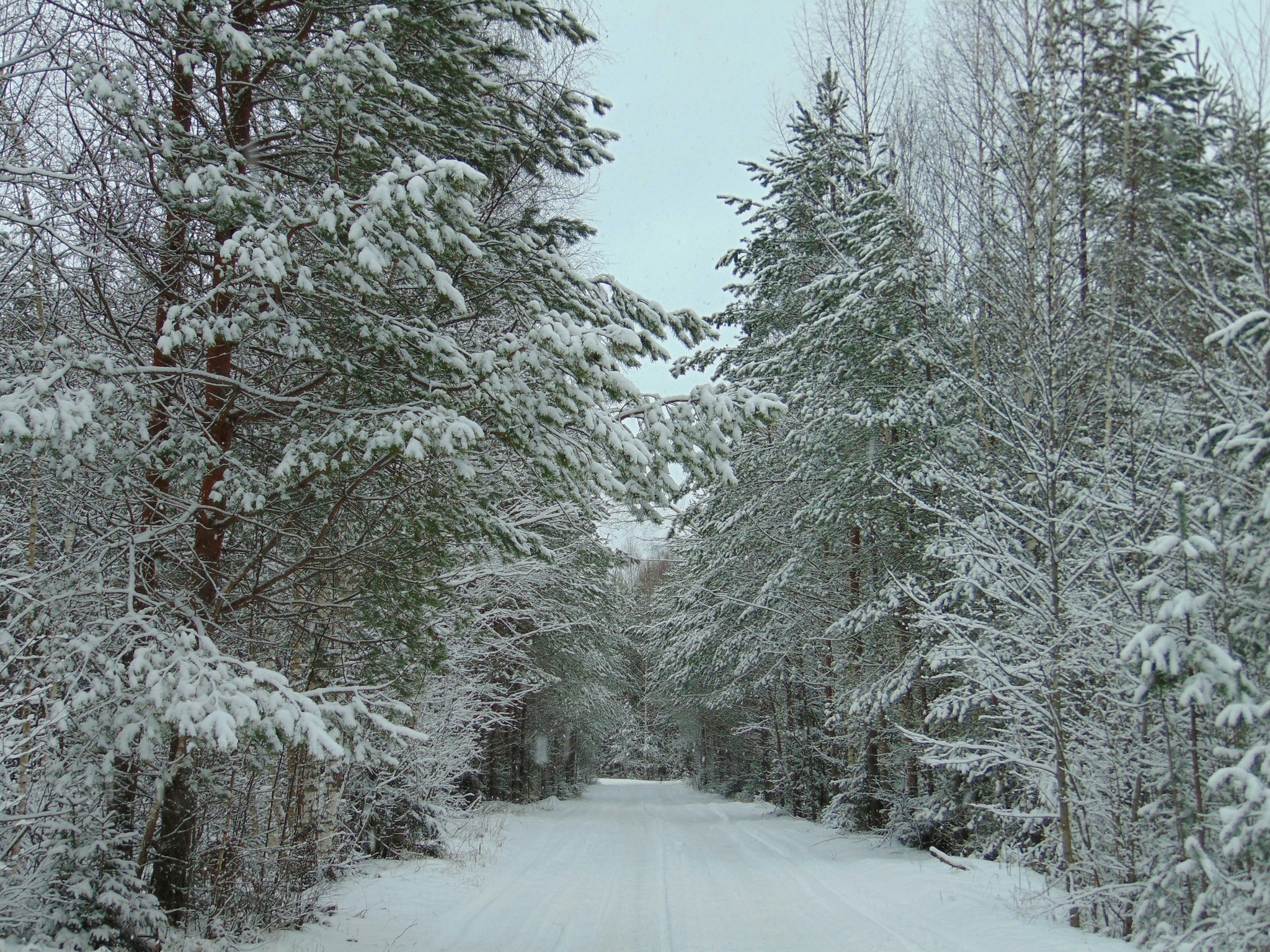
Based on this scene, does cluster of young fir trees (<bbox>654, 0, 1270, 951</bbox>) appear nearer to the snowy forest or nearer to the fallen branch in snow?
the snowy forest

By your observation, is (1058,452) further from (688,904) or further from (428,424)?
(688,904)

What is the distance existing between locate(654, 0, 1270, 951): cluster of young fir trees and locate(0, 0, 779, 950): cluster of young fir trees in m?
3.27

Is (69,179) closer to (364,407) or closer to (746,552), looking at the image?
(364,407)

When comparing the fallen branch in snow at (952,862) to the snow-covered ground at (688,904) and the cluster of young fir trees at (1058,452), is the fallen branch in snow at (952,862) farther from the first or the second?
the cluster of young fir trees at (1058,452)

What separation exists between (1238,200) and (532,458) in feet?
17.5

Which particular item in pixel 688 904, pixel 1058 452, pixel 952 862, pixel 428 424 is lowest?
pixel 688 904

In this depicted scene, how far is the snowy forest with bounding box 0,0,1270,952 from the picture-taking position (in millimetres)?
4680

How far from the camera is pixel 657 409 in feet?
18.6

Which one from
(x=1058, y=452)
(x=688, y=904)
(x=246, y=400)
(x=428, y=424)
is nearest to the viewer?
(x=428, y=424)

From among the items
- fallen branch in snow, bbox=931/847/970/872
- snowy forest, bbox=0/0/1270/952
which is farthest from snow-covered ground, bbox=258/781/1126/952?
snowy forest, bbox=0/0/1270/952

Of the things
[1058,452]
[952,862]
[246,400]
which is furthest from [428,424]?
[952,862]

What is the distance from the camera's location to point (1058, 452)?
22.6 feet

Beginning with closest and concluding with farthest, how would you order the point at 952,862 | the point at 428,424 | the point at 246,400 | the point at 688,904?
1. the point at 428,424
2. the point at 246,400
3. the point at 688,904
4. the point at 952,862

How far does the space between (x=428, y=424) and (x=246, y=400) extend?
8.75ft
